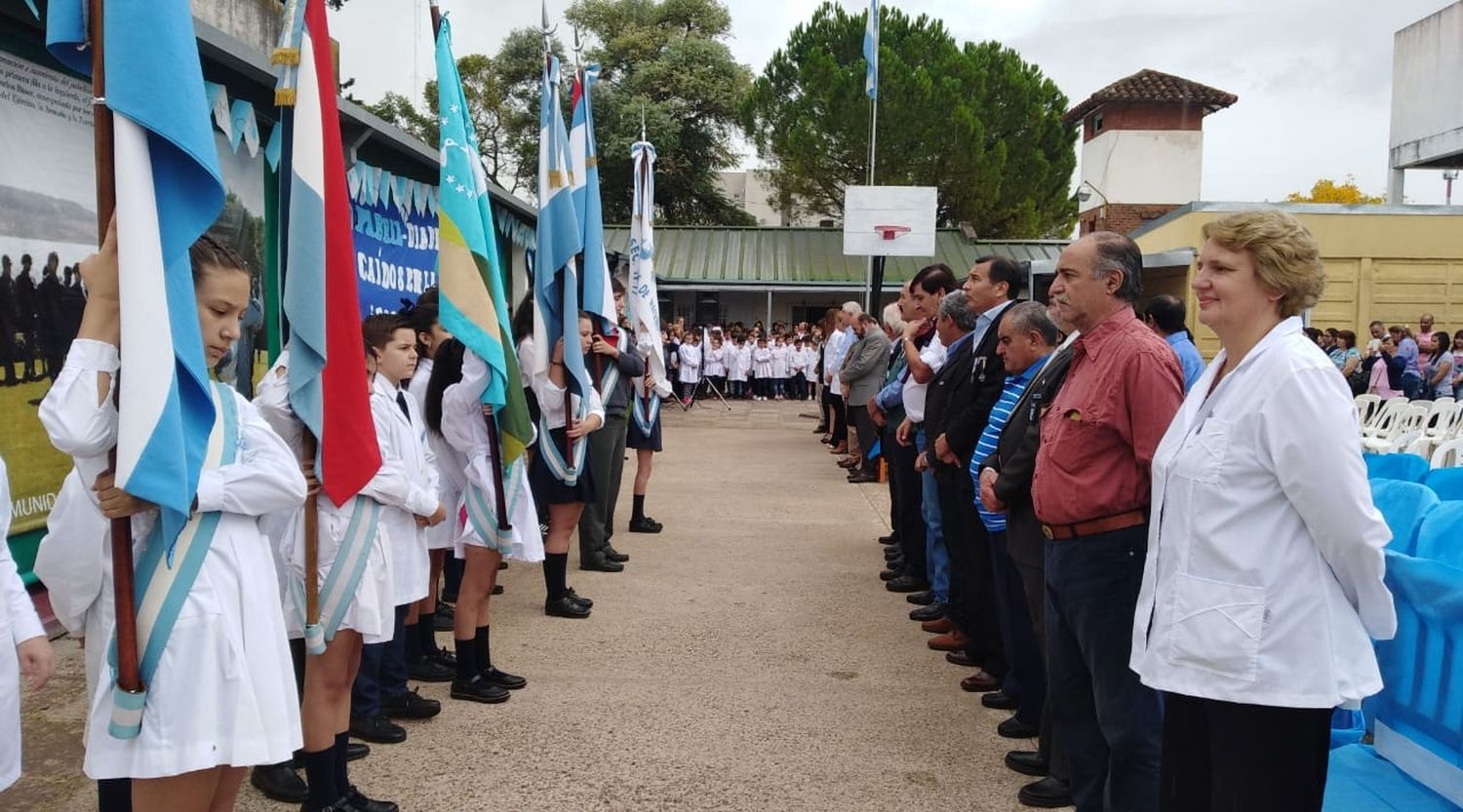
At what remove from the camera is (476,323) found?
470 cm

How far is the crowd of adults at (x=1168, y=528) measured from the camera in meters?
2.45

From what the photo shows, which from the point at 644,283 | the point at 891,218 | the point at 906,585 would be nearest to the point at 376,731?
the point at 906,585

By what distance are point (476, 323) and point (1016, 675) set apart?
9.62ft

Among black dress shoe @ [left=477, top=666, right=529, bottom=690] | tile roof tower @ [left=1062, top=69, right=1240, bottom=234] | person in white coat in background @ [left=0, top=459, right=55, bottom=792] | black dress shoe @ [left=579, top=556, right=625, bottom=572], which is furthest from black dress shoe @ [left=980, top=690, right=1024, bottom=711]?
tile roof tower @ [left=1062, top=69, right=1240, bottom=234]

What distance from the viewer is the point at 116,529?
2379 mm

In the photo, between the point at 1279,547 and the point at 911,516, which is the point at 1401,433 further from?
the point at 1279,547

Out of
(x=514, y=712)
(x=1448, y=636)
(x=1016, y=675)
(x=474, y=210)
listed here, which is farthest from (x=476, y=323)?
(x=1448, y=636)

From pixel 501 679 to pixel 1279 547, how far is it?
367 cm

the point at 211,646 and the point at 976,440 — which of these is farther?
the point at 976,440

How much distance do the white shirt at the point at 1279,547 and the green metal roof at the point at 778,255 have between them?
26077 millimetres

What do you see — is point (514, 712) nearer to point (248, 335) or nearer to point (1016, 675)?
point (1016, 675)

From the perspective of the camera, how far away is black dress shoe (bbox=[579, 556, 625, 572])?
7.64 meters

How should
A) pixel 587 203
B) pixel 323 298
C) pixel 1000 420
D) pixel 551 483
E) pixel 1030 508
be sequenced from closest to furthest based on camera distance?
pixel 323 298
pixel 1030 508
pixel 1000 420
pixel 551 483
pixel 587 203

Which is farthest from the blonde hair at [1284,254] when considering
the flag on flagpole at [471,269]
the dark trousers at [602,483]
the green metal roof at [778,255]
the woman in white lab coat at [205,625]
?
the green metal roof at [778,255]
